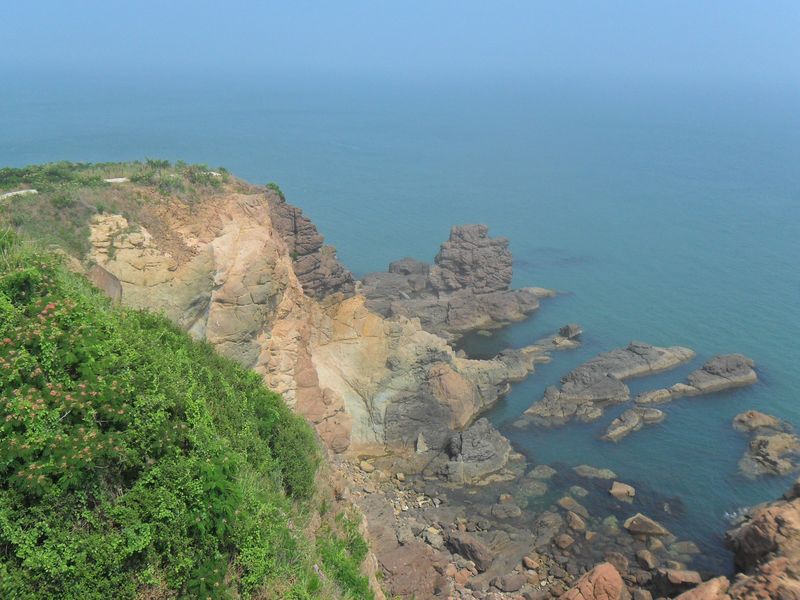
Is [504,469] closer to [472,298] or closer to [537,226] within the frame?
[472,298]

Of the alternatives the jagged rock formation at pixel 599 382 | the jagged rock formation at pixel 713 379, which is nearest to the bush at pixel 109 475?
the jagged rock formation at pixel 599 382

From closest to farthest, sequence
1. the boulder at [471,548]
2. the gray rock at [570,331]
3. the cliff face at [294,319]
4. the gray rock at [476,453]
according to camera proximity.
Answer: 1. the cliff face at [294,319]
2. the boulder at [471,548]
3. the gray rock at [476,453]
4. the gray rock at [570,331]

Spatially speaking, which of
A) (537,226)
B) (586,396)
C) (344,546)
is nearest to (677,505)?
(586,396)

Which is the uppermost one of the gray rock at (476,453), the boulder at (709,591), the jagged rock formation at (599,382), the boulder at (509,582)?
the boulder at (709,591)

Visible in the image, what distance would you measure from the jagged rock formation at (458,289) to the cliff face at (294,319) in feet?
35.2

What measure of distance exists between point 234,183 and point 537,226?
176 ft

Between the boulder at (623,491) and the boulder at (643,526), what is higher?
the boulder at (643,526)

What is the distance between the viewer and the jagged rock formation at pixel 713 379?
39938 millimetres

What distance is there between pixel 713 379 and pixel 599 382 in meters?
7.56

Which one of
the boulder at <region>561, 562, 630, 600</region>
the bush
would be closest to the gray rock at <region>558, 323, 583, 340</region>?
the boulder at <region>561, 562, 630, 600</region>

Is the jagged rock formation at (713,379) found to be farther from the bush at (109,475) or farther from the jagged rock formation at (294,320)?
the bush at (109,475)

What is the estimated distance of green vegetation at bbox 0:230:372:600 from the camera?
8375 millimetres

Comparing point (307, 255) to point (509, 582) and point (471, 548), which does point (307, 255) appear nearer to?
point (471, 548)

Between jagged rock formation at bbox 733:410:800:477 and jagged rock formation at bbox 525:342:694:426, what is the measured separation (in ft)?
21.6
